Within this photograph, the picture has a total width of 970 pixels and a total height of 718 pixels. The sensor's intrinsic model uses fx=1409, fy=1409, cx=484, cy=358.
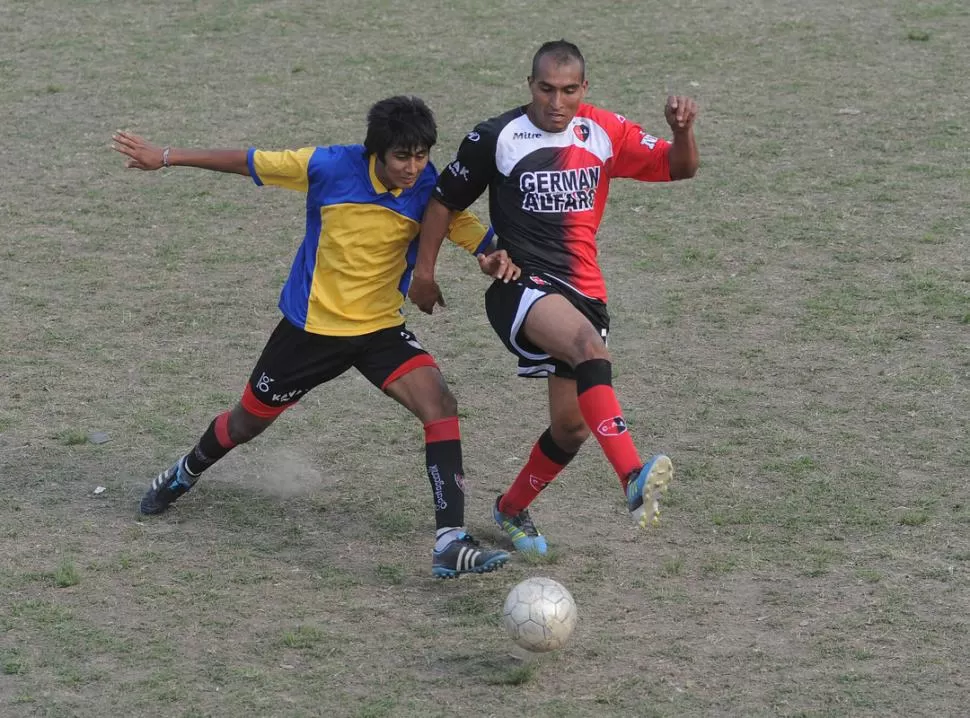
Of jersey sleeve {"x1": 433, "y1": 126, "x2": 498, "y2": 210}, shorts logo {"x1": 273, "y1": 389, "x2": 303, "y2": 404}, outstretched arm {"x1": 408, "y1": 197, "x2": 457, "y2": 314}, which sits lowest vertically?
shorts logo {"x1": 273, "y1": 389, "x2": 303, "y2": 404}

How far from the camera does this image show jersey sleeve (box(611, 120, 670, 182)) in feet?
21.4

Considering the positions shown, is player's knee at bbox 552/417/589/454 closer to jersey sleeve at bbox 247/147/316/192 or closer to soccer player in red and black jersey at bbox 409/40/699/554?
soccer player in red and black jersey at bbox 409/40/699/554

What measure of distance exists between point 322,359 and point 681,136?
1.95 metres

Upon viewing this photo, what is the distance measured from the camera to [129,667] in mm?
5617

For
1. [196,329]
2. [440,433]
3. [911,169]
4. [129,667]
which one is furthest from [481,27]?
[129,667]

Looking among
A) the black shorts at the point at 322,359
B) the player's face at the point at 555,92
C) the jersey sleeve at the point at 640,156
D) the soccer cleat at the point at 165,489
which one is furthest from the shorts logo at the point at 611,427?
the soccer cleat at the point at 165,489

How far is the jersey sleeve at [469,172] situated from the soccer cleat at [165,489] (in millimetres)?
1936

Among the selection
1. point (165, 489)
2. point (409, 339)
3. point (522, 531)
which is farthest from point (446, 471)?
point (165, 489)

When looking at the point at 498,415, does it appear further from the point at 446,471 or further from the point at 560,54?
the point at 560,54

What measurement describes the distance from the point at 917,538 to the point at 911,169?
5.56m

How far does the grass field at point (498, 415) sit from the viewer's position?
18.5 ft

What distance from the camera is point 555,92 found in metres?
6.28

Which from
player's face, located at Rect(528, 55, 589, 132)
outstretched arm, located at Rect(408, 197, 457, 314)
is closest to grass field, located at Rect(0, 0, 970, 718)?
outstretched arm, located at Rect(408, 197, 457, 314)

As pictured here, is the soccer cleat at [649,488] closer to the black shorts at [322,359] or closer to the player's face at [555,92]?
→ the black shorts at [322,359]
